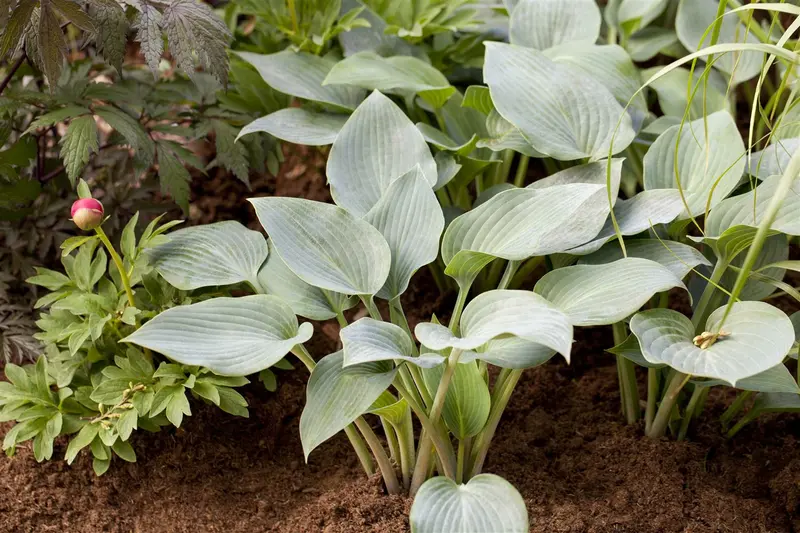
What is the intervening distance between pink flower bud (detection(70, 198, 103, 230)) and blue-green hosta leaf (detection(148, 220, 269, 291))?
0.15 meters

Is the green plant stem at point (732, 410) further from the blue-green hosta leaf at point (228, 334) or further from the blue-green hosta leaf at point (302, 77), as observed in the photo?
the blue-green hosta leaf at point (302, 77)

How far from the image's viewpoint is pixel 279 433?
1.26 m

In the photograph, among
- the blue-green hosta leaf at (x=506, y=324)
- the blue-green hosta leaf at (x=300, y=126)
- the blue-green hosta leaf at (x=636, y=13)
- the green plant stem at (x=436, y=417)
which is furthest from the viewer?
the blue-green hosta leaf at (x=636, y=13)

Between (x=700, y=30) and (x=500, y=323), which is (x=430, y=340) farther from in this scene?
(x=700, y=30)

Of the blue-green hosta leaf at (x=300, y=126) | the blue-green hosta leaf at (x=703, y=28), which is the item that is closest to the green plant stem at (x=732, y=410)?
the blue-green hosta leaf at (x=703, y=28)

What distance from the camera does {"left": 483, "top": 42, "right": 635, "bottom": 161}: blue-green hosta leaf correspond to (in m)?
1.21

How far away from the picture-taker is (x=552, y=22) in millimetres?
1565

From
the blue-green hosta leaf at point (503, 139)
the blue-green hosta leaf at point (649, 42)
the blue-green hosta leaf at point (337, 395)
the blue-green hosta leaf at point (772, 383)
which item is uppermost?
the blue-green hosta leaf at point (649, 42)

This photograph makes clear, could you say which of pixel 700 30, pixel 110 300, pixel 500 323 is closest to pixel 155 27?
pixel 110 300

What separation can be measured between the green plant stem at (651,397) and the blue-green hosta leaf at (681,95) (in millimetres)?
541

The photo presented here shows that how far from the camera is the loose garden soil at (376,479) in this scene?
1073 millimetres

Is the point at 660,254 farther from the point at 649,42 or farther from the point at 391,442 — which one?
the point at 649,42

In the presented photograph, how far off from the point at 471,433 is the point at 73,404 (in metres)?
0.60

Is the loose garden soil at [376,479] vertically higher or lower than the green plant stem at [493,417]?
lower
